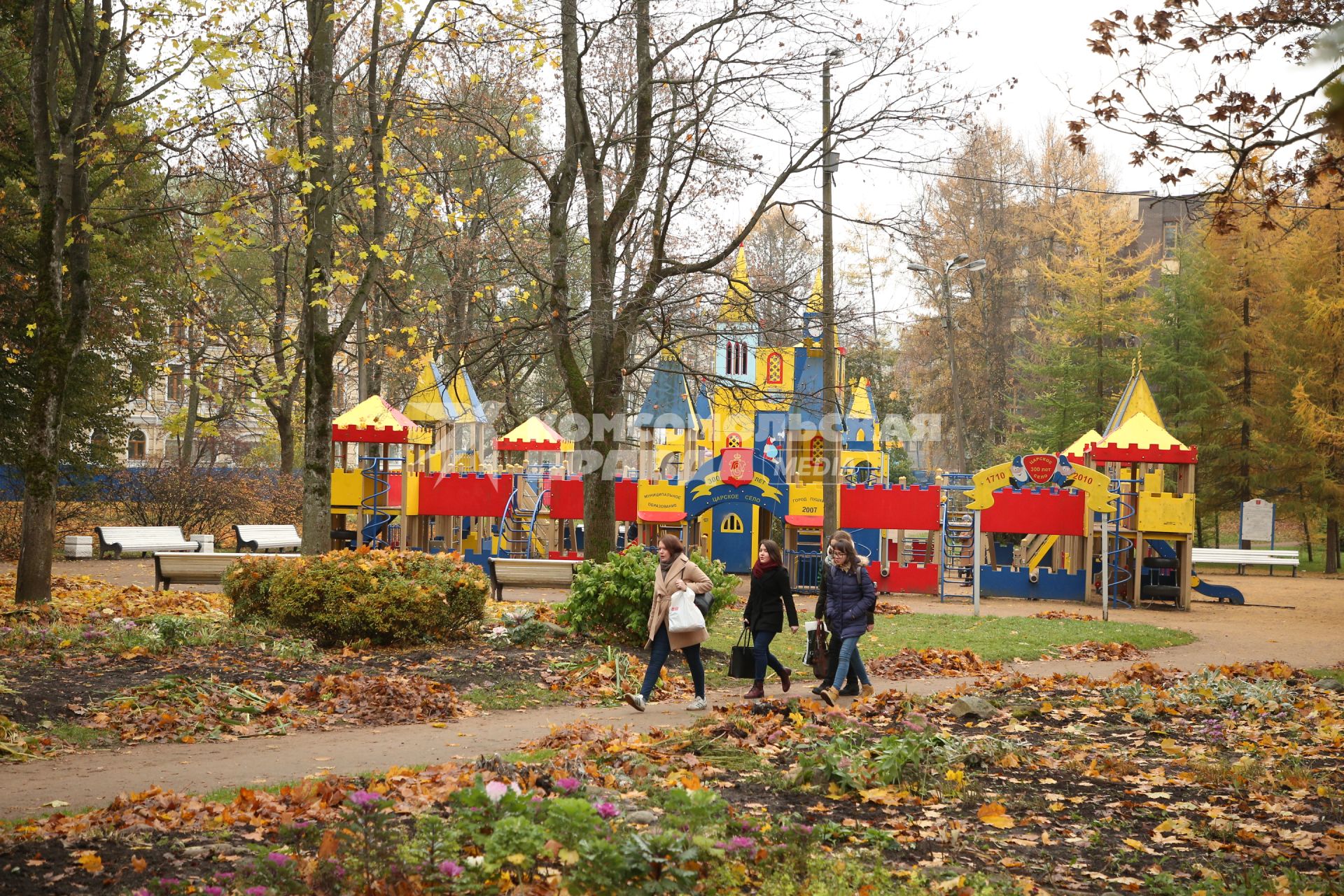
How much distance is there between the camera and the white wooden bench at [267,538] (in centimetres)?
2606

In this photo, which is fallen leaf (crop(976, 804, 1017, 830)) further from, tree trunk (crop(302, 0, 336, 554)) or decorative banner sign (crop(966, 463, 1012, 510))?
decorative banner sign (crop(966, 463, 1012, 510))

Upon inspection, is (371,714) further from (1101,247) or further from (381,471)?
(1101,247)

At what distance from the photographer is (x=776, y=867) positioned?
5.22 m

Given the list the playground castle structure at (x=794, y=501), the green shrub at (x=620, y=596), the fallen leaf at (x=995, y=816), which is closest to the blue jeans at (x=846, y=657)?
the green shrub at (x=620, y=596)

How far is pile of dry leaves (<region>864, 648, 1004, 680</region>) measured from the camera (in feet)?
42.1

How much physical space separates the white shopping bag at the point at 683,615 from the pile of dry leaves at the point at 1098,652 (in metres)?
6.56

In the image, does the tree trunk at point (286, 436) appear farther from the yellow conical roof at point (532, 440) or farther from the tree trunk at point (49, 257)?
the tree trunk at point (49, 257)

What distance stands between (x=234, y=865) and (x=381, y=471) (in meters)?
22.1

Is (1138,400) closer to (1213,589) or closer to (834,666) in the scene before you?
(1213,589)

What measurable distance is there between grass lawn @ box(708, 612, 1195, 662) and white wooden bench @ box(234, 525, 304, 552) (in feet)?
44.8

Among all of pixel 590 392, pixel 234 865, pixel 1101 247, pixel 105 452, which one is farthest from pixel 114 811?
pixel 1101 247

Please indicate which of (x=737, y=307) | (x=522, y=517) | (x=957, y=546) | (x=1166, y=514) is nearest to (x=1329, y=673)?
(x=737, y=307)

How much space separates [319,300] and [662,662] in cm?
706

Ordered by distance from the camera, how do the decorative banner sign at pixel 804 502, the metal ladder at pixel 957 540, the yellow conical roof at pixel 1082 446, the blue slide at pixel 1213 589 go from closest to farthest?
the metal ladder at pixel 957 540
the blue slide at pixel 1213 589
the decorative banner sign at pixel 804 502
the yellow conical roof at pixel 1082 446
